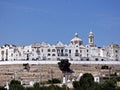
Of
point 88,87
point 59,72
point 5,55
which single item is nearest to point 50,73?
point 59,72

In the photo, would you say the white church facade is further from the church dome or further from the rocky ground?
the rocky ground

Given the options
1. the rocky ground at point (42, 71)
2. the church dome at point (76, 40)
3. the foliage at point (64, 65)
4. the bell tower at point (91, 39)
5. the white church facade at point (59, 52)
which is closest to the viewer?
the rocky ground at point (42, 71)

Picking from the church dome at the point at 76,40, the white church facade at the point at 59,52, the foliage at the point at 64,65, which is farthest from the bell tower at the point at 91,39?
the foliage at the point at 64,65

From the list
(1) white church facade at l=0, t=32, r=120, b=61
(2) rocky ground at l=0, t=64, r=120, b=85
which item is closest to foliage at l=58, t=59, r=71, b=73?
(2) rocky ground at l=0, t=64, r=120, b=85

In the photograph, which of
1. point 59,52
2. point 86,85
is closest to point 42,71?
point 59,52

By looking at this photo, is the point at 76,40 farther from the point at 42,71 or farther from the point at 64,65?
the point at 42,71

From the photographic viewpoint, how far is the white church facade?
94062 mm

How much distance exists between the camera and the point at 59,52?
3720 inches

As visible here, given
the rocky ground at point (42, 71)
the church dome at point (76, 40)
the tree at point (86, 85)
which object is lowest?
the tree at point (86, 85)

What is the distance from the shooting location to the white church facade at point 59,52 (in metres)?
94.1

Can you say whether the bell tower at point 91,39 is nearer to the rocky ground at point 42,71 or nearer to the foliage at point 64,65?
the rocky ground at point 42,71

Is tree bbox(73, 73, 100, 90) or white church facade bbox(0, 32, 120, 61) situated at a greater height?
white church facade bbox(0, 32, 120, 61)

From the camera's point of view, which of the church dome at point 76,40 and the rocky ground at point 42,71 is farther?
the church dome at point 76,40

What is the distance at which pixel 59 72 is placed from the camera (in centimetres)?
8531
